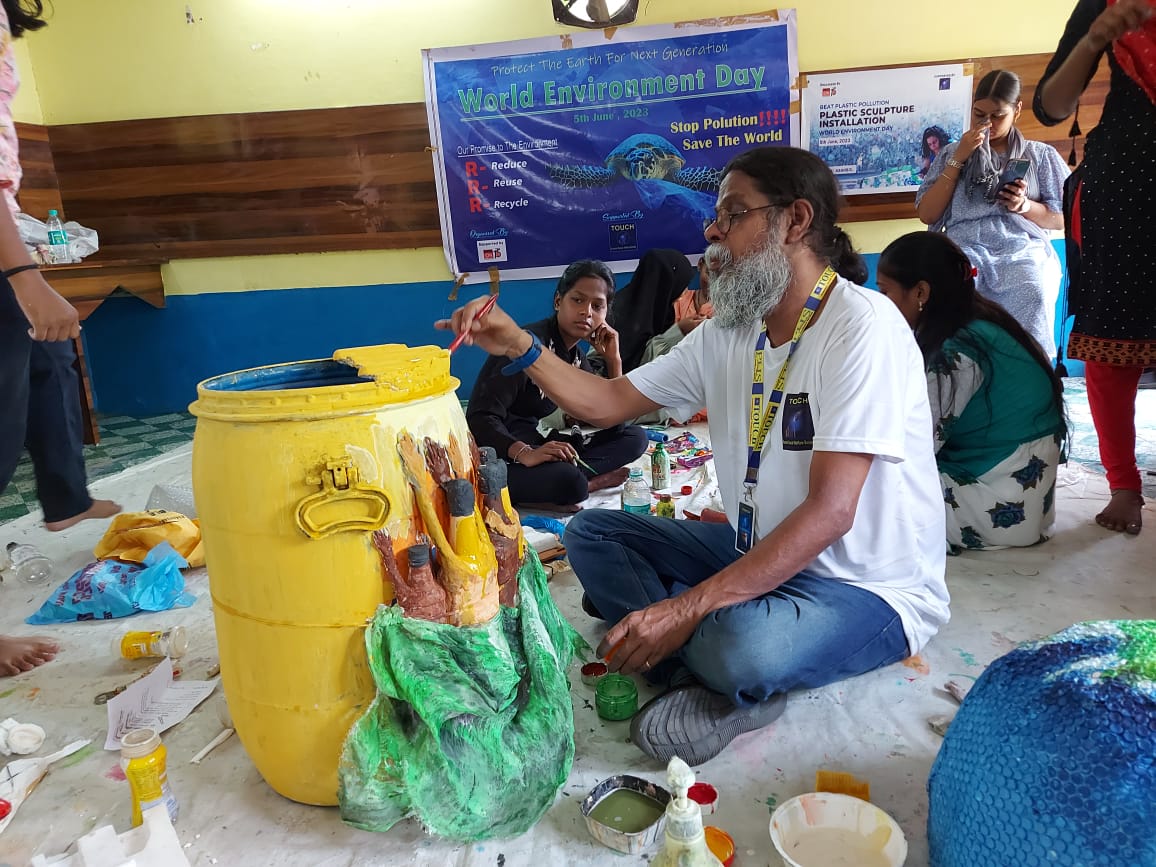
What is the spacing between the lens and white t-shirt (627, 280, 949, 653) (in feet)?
4.46

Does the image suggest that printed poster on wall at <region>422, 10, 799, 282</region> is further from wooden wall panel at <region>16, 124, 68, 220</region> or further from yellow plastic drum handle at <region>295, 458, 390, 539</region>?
yellow plastic drum handle at <region>295, 458, 390, 539</region>

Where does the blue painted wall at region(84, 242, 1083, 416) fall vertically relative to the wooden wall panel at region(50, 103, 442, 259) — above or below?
below

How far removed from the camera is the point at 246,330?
15.8ft

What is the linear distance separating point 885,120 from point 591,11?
175 cm

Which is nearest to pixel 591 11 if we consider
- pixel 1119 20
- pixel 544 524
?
pixel 1119 20

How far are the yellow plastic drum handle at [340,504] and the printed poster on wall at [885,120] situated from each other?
3938mm

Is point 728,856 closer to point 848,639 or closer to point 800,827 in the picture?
point 800,827

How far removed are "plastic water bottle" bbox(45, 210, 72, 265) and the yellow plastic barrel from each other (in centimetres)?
356

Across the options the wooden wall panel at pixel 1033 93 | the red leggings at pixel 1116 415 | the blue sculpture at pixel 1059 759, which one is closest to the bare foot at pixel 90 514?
the blue sculpture at pixel 1059 759

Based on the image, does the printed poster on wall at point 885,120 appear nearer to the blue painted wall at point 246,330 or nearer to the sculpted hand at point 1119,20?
the blue painted wall at point 246,330

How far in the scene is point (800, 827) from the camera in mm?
1151

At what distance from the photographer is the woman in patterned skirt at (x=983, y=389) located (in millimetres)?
2076

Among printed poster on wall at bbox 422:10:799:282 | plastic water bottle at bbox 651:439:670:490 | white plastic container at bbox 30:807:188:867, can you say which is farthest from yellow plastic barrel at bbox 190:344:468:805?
printed poster on wall at bbox 422:10:799:282

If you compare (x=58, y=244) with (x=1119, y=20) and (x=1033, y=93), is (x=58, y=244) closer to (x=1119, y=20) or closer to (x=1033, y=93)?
(x=1119, y=20)
